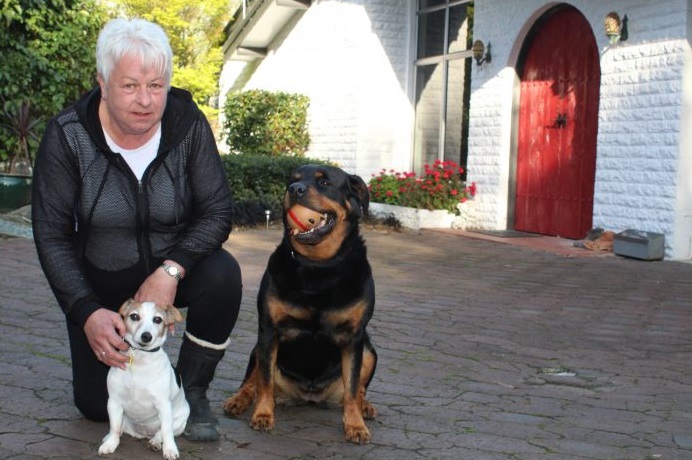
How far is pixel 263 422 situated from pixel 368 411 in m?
0.49

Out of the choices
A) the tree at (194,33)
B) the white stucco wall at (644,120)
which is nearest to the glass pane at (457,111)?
the white stucco wall at (644,120)

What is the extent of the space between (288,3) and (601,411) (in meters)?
13.6

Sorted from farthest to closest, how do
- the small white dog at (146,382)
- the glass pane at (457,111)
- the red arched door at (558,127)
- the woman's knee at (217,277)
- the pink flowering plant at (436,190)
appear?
the glass pane at (457,111) < the pink flowering plant at (436,190) < the red arched door at (558,127) < the woman's knee at (217,277) < the small white dog at (146,382)

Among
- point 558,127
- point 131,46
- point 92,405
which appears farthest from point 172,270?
point 558,127

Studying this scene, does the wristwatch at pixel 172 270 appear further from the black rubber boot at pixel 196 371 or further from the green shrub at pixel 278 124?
the green shrub at pixel 278 124

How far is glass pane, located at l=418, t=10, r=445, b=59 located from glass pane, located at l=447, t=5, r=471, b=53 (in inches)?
9.5

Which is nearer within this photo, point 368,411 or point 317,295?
point 317,295

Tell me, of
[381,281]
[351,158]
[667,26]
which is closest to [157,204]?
[381,281]

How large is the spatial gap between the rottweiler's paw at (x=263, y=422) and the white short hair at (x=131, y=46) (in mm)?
1468

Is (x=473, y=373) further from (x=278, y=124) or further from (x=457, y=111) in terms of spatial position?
(x=278, y=124)

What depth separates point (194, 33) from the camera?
21234mm

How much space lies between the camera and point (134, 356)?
310 centimetres

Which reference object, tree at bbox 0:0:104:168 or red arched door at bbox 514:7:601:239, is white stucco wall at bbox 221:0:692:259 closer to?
red arched door at bbox 514:7:601:239

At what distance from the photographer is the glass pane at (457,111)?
13.2 m
